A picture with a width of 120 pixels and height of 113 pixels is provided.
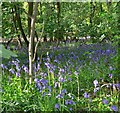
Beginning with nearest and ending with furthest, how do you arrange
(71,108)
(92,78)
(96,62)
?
1. (71,108)
2. (92,78)
3. (96,62)

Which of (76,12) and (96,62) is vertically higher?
(76,12)

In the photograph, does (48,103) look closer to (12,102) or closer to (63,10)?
(12,102)

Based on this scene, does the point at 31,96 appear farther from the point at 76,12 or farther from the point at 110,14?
the point at 76,12

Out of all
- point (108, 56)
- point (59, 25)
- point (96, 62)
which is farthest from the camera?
point (59, 25)

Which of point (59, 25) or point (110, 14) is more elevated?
point (59, 25)

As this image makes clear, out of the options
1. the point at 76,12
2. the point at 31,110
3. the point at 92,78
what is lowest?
the point at 31,110

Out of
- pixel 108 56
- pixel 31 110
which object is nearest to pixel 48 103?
pixel 31 110

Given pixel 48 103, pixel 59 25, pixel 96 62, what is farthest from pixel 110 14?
pixel 59 25

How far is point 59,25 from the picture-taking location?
476 inches

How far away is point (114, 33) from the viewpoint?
13.5 ft

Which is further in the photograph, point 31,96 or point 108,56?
point 108,56

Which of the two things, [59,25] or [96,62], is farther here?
[59,25]

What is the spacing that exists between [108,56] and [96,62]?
730 mm

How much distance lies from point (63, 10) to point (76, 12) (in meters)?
1.12
